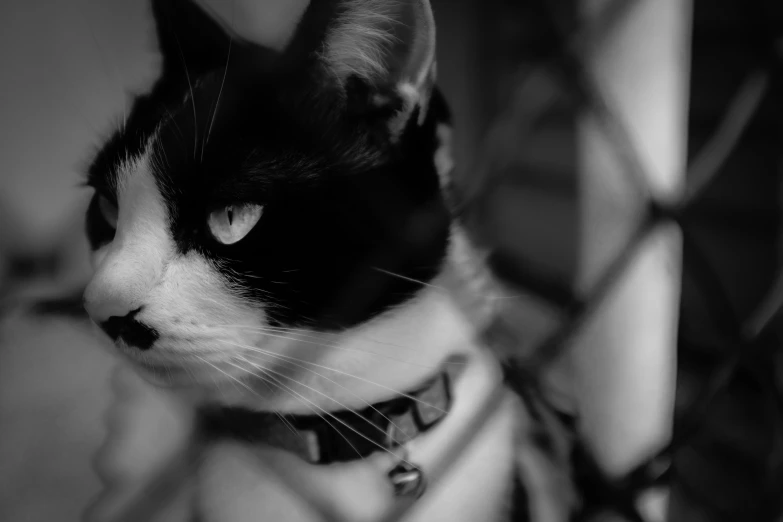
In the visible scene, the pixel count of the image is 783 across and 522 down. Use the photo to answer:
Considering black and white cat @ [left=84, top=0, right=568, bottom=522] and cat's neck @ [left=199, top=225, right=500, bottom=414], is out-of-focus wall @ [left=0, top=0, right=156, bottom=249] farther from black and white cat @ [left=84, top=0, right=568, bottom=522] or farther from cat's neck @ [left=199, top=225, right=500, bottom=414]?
cat's neck @ [left=199, top=225, right=500, bottom=414]

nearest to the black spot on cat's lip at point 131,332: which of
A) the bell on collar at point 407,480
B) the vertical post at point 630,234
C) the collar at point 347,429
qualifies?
the collar at point 347,429

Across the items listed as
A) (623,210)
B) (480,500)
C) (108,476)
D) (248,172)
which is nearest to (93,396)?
(108,476)

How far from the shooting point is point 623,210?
1.77 ft

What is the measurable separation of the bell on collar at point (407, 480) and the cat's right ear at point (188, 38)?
323 millimetres

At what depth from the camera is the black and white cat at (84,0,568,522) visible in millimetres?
371

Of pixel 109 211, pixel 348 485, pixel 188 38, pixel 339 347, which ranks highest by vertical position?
pixel 188 38

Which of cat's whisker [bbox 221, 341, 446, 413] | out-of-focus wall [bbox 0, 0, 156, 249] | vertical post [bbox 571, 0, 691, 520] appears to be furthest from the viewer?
vertical post [bbox 571, 0, 691, 520]

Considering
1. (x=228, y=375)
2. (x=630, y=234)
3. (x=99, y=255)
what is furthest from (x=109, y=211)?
(x=630, y=234)

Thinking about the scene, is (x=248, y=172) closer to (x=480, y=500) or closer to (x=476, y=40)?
(x=476, y=40)

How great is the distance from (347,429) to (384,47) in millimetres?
284

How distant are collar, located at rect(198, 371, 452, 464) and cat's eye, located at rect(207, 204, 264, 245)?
0.13 m

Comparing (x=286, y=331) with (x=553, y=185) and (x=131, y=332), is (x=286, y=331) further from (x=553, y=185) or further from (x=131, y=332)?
(x=553, y=185)

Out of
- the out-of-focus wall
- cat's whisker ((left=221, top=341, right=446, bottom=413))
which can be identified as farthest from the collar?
Result: the out-of-focus wall

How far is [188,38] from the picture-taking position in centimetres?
37
